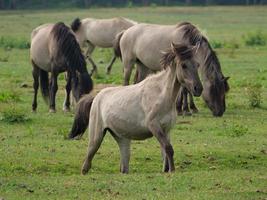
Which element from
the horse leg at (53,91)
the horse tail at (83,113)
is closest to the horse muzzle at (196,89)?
the horse tail at (83,113)

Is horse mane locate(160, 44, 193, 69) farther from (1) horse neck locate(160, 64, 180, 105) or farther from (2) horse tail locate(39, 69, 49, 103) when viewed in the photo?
(2) horse tail locate(39, 69, 49, 103)

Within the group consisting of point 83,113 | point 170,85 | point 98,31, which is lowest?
point 98,31

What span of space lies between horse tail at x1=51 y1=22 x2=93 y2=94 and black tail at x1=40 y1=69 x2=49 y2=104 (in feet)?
4.21

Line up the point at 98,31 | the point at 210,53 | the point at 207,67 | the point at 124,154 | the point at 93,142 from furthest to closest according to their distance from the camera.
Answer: the point at 98,31 < the point at 207,67 < the point at 210,53 < the point at 93,142 < the point at 124,154

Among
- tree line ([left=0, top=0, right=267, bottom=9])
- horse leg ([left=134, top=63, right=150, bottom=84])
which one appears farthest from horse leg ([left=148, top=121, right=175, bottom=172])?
tree line ([left=0, top=0, right=267, bottom=9])

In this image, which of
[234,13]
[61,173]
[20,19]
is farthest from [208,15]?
[61,173]

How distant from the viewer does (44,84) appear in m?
19.8

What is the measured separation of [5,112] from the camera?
54.5 feet

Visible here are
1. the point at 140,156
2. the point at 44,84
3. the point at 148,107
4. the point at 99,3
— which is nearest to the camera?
the point at 148,107

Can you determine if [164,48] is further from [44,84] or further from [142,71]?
[44,84]

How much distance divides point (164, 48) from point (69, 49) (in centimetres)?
219

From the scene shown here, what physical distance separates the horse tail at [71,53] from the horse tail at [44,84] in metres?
1.28

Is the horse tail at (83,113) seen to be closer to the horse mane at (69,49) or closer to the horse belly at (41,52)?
the horse mane at (69,49)

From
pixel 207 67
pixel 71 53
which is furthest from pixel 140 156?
pixel 71 53
